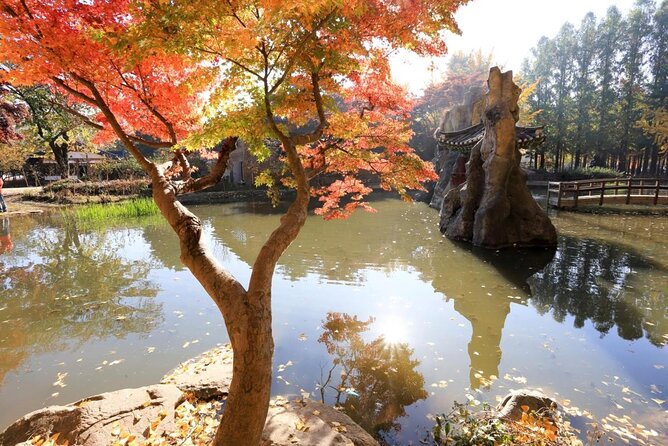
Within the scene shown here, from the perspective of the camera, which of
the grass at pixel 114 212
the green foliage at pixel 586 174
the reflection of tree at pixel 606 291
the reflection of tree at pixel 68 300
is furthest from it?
the green foliage at pixel 586 174

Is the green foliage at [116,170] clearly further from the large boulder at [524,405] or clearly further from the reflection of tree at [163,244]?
the large boulder at [524,405]

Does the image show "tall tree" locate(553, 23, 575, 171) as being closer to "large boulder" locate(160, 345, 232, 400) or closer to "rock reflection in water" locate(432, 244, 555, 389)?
"rock reflection in water" locate(432, 244, 555, 389)

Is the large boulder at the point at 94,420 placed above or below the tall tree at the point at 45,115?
below

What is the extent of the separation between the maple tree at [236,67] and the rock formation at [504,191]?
7.01 meters

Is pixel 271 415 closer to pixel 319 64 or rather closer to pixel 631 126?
pixel 319 64

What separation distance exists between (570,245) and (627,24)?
26834mm

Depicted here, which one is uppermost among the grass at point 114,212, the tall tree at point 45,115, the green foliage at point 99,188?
the tall tree at point 45,115

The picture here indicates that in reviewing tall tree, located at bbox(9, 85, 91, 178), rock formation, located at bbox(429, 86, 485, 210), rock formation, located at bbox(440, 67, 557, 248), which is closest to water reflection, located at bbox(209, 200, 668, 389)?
rock formation, located at bbox(440, 67, 557, 248)

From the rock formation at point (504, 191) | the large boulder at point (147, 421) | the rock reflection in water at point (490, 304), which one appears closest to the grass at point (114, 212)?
the rock reflection in water at point (490, 304)

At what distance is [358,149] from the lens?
482 centimetres

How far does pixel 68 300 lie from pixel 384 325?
18.0 ft

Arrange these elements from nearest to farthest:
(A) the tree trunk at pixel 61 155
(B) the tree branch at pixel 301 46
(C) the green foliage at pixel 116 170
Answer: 1. (B) the tree branch at pixel 301 46
2. (C) the green foliage at pixel 116 170
3. (A) the tree trunk at pixel 61 155

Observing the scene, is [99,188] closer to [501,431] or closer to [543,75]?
[501,431]

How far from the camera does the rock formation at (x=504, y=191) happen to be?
10.0 metres
